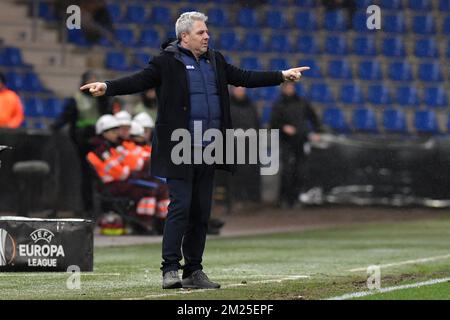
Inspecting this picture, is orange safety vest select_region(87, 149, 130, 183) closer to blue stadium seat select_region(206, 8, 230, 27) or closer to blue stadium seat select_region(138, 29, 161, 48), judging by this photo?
blue stadium seat select_region(138, 29, 161, 48)

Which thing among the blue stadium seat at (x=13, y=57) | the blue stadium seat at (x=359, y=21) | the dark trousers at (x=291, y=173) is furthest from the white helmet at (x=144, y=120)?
the blue stadium seat at (x=359, y=21)

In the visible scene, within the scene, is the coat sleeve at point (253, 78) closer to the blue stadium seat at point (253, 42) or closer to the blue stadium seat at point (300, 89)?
the blue stadium seat at point (300, 89)

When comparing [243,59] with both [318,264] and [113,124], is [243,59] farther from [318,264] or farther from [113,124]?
[318,264]

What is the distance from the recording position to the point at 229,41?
28188 mm

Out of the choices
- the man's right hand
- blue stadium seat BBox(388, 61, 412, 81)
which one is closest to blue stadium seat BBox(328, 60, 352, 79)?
blue stadium seat BBox(388, 61, 412, 81)

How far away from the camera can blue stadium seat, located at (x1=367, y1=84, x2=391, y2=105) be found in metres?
27.9

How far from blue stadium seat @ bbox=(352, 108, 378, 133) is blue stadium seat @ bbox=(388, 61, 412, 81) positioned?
4.31 ft

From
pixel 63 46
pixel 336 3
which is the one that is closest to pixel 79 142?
pixel 63 46

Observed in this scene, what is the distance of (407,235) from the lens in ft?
60.2

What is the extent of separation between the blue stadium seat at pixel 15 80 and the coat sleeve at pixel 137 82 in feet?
54.4

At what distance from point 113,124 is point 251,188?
649cm

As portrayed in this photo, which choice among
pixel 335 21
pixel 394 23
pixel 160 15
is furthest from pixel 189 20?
pixel 394 23

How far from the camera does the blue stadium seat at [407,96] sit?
27.9m
